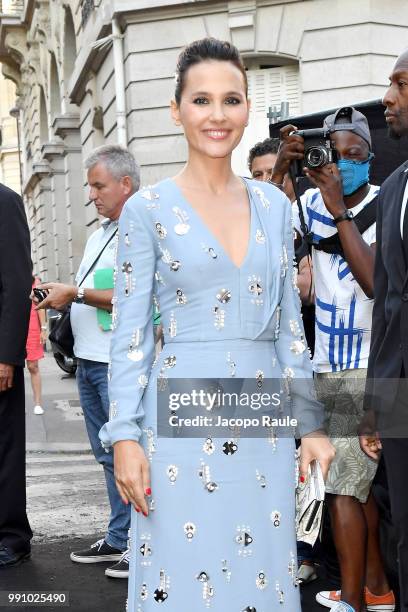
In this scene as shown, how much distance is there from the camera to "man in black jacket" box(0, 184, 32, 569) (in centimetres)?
521

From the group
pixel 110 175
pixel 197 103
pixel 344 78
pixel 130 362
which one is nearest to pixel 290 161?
pixel 110 175

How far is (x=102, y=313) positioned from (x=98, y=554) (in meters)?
1.30

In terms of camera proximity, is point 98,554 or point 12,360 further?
point 98,554

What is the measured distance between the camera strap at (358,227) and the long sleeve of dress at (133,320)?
1.60 meters

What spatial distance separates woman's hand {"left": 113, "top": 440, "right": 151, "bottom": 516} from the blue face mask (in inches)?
77.8

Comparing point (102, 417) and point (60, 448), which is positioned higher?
point (102, 417)

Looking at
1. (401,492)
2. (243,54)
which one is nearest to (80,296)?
(401,492)

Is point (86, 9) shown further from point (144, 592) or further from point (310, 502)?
point (144, 592)

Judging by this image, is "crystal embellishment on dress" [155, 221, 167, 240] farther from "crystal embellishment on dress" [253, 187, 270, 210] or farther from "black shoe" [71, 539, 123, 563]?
"black shoe" [71, 539, 123, 563]

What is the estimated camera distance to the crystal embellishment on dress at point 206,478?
2592 millimetres

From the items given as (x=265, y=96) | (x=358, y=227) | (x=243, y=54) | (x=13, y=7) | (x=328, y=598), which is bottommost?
(x=328, y=598)

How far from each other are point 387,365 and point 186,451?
0.95 m

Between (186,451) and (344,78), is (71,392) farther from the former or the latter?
(186,451)

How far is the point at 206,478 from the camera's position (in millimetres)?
2600
